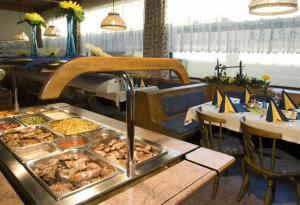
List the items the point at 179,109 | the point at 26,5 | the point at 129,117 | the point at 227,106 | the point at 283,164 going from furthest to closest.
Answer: the point at 26,5, the point at 179,109, the point at 227,106, the point at 283,164, the point at 129,117

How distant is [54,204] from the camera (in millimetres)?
849

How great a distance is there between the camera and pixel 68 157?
1.26m

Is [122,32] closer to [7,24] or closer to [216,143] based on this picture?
[216,143]

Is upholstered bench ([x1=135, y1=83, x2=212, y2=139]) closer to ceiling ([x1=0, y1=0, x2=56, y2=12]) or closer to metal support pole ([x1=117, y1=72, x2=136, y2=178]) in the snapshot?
metal support pole ([x1=117, y1=72, x2=136, y2=178])

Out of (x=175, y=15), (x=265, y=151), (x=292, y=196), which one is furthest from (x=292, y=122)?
(x=175, y=15)

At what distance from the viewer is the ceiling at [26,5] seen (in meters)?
8.72

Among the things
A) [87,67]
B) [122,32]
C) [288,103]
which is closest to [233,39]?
[288,103]

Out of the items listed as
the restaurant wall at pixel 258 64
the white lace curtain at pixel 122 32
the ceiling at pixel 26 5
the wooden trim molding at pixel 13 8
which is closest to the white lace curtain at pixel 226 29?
the restaurant wall at pixel 258 64

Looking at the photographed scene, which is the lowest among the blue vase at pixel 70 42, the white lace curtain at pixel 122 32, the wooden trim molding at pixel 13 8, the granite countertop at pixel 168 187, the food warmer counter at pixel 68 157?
the granite countertop at pixel 168 187

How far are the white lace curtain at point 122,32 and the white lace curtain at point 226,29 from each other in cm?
99

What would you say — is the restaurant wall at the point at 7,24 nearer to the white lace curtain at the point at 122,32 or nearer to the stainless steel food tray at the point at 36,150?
the white lace curtain at the point at 122,32

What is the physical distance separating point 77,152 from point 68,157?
0.22 ft

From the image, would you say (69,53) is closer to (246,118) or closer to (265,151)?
(246,118)

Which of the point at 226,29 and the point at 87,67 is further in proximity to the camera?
the point at 226,29
